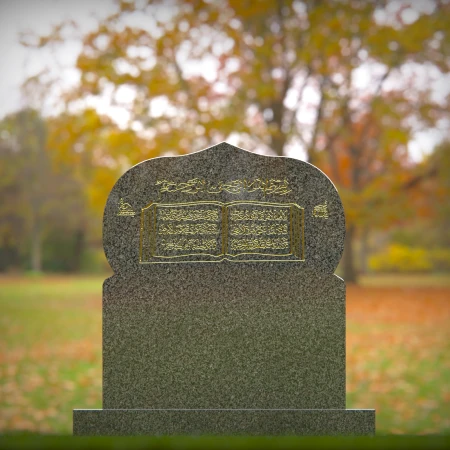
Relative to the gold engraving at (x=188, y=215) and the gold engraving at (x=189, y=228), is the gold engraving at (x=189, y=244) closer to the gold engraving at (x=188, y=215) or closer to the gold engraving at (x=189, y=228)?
the gold engraving at (x=189, y=228)

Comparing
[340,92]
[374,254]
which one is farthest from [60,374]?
[374,254]

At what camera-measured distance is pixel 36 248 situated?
3403 cm

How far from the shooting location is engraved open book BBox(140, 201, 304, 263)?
472 centimetres

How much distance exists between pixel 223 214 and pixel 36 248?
104ft

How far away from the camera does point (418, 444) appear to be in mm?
3555

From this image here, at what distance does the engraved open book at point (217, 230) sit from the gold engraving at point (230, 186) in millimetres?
108

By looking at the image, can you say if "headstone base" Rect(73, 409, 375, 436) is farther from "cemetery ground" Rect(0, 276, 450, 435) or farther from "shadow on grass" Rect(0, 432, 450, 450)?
"cemetery ground" Rect(0, 276, 450, 435)

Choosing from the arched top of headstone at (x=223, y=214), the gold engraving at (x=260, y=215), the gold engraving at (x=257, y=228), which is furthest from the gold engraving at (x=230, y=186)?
the gold engraving at (x=257, y=228)

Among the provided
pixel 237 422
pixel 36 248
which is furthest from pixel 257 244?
pixel 36 248

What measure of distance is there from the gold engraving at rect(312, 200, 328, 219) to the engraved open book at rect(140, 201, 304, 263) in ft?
0.37

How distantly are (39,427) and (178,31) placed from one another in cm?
1047

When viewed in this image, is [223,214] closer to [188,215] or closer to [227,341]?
[188,215]

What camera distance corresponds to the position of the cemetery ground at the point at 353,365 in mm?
6715

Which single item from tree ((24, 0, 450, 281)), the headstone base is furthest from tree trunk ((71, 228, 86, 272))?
the headstone base
